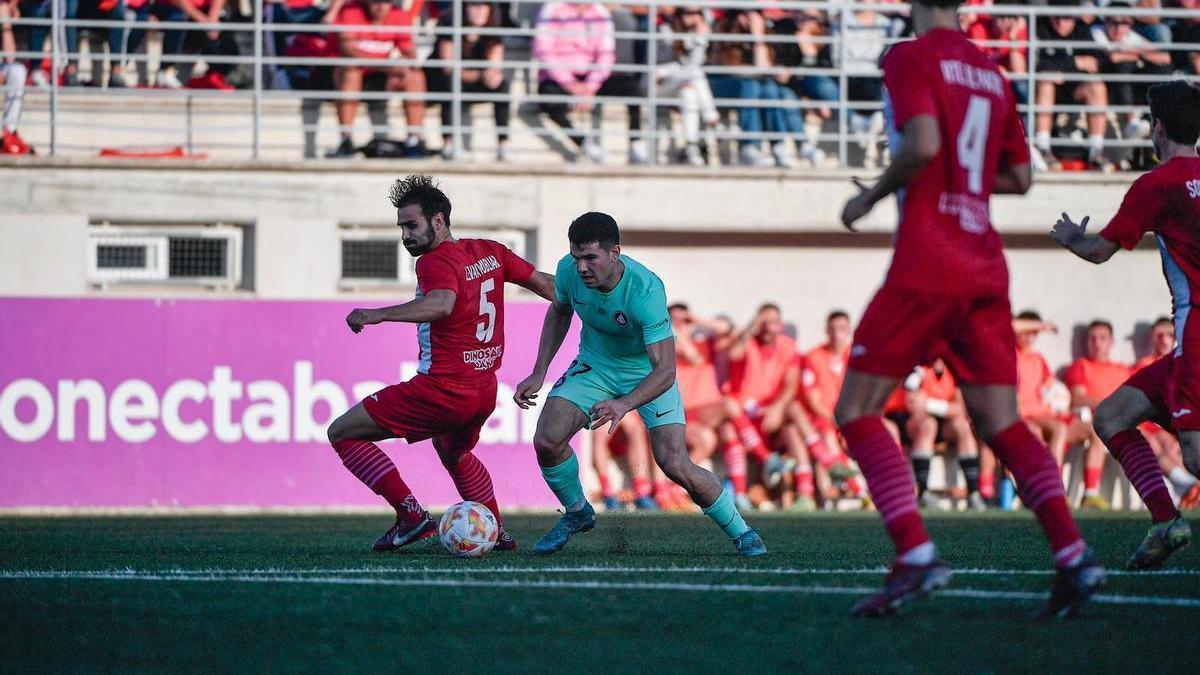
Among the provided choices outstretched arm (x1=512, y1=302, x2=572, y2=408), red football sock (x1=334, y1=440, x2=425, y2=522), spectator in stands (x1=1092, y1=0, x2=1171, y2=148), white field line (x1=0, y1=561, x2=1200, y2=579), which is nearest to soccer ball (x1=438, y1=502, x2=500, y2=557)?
red football sock (x1=334, y1=440, x2=425, y2=522)

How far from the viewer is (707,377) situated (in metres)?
17.0

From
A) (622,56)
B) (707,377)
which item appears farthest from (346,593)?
(622,56)

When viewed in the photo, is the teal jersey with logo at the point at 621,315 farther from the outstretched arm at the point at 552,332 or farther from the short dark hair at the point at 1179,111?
the short dark hair at the point at 1179,111

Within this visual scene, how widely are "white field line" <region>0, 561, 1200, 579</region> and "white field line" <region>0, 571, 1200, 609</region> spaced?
0.36 feet

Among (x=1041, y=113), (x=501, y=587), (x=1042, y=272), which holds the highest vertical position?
(x=1041, y=113)

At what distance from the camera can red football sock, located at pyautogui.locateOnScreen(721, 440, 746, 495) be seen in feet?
55.4

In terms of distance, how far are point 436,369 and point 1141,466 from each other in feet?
11.8

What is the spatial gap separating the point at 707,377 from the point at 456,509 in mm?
8417

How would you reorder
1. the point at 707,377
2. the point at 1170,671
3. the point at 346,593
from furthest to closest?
the point at 707,377, the point at 346,593, the point at 1170,671

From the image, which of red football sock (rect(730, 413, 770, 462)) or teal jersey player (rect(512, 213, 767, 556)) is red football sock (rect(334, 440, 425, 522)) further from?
red football sock (rect(730, 413, 770, 462))

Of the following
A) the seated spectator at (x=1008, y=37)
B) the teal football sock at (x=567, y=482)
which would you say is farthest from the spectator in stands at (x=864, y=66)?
the teal football sock at (x=567, y=482)

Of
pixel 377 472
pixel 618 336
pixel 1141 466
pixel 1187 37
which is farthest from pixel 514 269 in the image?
pixel 1187 37

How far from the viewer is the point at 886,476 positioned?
5.79m

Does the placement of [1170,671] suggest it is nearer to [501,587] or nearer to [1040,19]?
[501,587]
